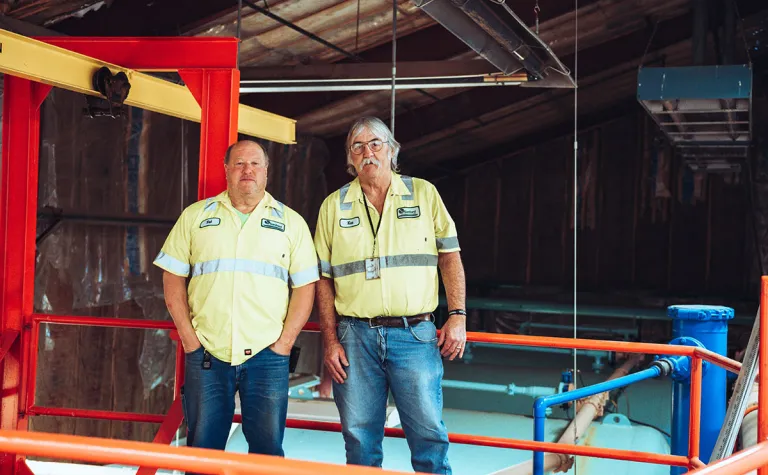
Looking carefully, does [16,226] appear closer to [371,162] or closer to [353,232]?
[353,232]

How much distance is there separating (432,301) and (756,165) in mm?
15549

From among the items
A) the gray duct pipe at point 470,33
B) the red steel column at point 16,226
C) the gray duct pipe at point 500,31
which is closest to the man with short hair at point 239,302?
the red steel column at point 16,226

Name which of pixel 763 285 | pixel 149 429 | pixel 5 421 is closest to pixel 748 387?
pixel 763 285

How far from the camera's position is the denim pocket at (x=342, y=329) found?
3592 mm

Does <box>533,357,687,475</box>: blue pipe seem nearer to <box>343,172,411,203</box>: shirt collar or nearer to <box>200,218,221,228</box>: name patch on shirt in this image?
<box>343,172,411,203</box>: shirt collar

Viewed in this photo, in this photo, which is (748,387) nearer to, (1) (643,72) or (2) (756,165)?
(1) (643,72)

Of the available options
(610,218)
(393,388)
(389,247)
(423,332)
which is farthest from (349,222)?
(610,218)

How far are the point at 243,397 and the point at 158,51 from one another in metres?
2.12

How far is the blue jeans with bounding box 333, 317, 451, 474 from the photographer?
3512mm

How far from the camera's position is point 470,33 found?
17.5ft

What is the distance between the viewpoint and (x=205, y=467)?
2.10 m

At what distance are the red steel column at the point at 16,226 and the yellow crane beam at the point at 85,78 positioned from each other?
0.37 m

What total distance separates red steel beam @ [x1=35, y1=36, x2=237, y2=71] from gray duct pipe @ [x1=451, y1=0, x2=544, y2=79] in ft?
4.70

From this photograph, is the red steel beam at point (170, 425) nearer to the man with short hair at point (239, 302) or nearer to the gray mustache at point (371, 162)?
the man with short hair at point (239, 302)
